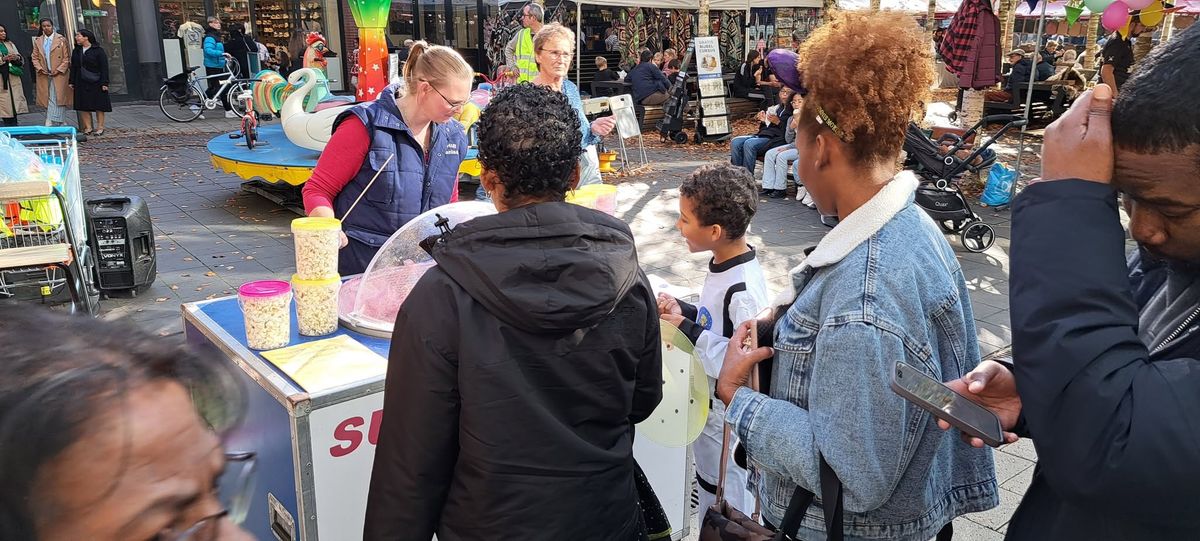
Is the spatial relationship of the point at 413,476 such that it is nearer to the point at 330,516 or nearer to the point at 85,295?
the point at 330,516

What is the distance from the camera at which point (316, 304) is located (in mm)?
2582

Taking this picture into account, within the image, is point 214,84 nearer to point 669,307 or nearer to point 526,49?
point 526,49

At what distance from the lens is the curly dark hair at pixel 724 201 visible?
9.32ft

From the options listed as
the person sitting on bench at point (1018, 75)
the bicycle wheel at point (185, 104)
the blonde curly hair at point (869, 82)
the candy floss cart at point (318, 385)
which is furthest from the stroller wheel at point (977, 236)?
the bicycle wheel at point (185, 104)

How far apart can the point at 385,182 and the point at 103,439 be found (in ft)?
8.42

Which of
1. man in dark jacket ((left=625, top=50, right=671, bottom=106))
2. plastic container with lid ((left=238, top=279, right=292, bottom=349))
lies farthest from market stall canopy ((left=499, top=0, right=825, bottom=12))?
plastic container with lid ((left=238, top=279, right=292, bottom=349))

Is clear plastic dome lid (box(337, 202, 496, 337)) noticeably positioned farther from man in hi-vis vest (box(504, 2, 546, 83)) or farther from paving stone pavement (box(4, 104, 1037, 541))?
man in hi-vis vest (box(504, 2, 546, 83))

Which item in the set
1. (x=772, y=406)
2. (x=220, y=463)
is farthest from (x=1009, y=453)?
(x=220, y=463)

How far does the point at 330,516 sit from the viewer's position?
2346 mm

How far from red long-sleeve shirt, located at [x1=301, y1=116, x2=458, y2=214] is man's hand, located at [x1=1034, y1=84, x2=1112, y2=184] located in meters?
2.59

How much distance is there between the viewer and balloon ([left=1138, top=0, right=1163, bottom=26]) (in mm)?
11461

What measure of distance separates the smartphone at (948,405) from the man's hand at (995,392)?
1.7 inches

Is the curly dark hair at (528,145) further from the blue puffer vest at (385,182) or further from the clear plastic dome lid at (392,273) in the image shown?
the blue puffer vest at (385,182)

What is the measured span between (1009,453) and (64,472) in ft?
13.7
